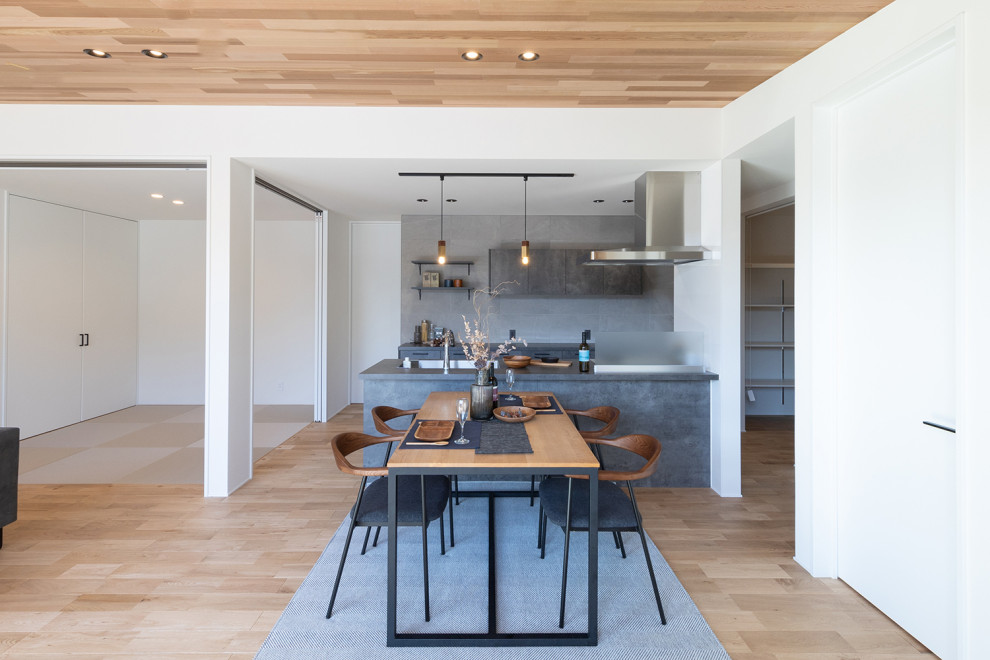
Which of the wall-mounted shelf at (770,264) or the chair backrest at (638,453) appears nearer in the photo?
the chair backrest at (638,453)

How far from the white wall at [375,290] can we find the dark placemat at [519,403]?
4.06 meters

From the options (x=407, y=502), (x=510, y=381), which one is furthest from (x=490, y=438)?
(x=510, y=381)

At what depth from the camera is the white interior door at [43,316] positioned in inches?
210

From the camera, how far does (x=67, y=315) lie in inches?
235

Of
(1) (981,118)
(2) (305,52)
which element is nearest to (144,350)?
(2) (305,52)

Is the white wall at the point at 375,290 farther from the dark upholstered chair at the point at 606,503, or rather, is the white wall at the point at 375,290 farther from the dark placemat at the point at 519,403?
the dark upholstered chair at the point at 606,503

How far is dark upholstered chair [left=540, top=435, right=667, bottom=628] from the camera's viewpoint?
233 cm

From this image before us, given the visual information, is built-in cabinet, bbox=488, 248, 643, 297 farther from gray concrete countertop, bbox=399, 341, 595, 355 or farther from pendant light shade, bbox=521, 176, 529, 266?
gray concrete countertop, bbox=399, 341, 595, 355

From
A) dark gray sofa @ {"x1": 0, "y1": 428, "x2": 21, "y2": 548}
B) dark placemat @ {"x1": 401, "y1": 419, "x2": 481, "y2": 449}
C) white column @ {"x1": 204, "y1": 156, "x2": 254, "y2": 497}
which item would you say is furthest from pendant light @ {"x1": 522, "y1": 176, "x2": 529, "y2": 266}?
dark gray sofa @ {"x1": 0, "y1": 428, "x2": 21, "y2": 548}

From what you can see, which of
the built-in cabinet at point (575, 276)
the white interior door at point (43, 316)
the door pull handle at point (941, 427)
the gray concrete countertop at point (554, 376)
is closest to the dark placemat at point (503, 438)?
the gray concrete countertop at point (554, 376)

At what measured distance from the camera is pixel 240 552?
3.03 meters

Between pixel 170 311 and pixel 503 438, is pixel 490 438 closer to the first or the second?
pixel 503 438

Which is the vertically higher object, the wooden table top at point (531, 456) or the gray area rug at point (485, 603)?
the wooden table top at point (531, 456)

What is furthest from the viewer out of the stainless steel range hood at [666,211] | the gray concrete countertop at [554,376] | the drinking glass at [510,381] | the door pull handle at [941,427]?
the stainless steel range hood at [666,211]
